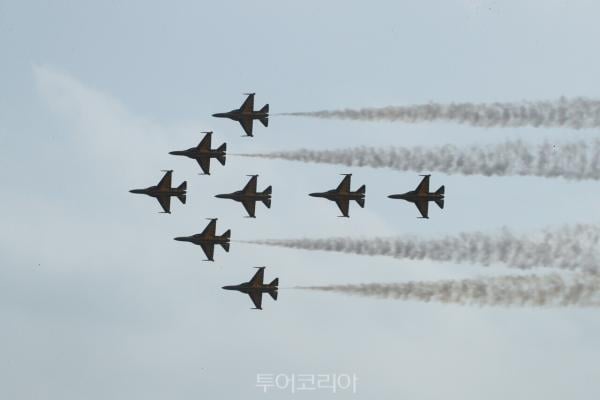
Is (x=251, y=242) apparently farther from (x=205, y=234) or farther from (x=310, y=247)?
(x=205, y=234)

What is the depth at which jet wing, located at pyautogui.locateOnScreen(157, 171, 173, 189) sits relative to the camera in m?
96.1

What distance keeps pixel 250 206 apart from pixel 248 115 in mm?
6291

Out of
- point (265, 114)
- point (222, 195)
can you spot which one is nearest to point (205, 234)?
point (222, 195)

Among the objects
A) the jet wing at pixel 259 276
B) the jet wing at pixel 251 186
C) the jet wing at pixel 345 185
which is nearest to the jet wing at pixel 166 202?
the jet wing at pixel 251 186

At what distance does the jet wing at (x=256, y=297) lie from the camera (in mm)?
92812

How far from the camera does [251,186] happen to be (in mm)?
94062

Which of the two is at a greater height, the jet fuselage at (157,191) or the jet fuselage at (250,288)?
the jet fuselage at (157,191)

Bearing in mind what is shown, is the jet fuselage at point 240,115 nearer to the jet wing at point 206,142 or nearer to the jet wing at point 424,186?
the jet wing at point 206,142

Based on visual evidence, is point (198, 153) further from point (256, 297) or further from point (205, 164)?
point (256, 297)

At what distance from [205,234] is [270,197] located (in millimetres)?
5734

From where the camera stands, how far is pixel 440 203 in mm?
85375

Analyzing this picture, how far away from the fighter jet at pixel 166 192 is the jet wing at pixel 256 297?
8362 millimetres

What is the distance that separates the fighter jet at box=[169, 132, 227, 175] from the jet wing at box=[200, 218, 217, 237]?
11.5 ft

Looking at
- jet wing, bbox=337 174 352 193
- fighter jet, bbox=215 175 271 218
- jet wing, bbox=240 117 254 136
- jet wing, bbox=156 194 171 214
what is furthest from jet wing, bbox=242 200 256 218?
jet wing, bbox=337 174 352 193
